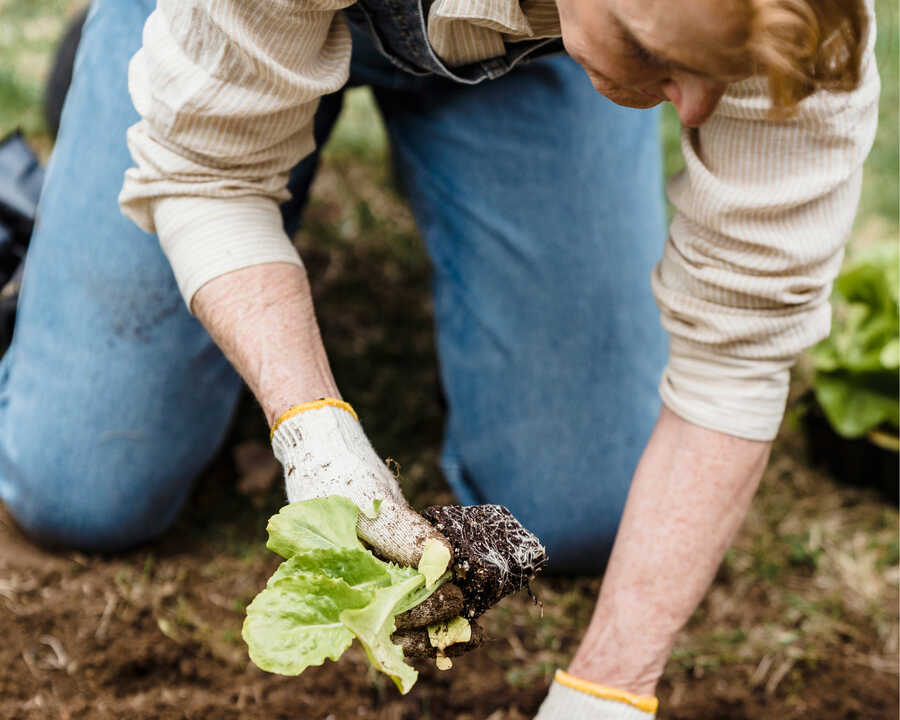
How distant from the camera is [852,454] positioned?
2117 millimetres

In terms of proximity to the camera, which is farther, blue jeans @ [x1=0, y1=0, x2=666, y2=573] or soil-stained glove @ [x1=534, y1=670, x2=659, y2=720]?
blue jeans @ [x1=0, y1=0, x2=666, y2=573]

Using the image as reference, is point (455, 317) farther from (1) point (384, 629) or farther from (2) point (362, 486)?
(1) point (384, 629)

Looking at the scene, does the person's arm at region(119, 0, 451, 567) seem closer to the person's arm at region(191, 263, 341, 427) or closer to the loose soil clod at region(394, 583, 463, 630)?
the person's arm at region(191, 263, 341, 427)

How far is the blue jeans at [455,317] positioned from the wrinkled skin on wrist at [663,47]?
76cm

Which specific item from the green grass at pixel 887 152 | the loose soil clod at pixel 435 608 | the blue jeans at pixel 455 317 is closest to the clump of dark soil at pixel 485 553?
the loose soil clod at pixel 435 608

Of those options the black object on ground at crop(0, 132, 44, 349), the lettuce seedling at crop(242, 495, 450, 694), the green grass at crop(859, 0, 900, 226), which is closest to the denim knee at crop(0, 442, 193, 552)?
the black object on ground at crop(0, 132, 44, 349)

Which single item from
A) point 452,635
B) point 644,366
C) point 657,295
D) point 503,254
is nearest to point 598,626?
point 452,635

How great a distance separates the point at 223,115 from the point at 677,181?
692 millimetres

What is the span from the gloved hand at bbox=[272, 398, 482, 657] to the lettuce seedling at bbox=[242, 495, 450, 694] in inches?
1.0

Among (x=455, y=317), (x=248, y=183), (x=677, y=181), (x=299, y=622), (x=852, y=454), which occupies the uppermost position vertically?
(x=677, y=181)

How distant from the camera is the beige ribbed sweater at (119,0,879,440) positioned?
122 centimetres

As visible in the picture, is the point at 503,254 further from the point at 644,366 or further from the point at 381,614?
the point at 381,614

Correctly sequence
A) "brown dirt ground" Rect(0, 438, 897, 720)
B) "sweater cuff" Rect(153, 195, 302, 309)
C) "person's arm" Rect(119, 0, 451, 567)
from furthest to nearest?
"brown dirt ground" Rect(0, 438, 897, 720) → "sweater cuff" Rect(153, 195, 302, 309) → "person's arm" Rect(119, 0, 451, 567)

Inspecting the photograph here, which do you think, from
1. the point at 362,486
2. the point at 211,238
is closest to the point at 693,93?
the point at 362,486
